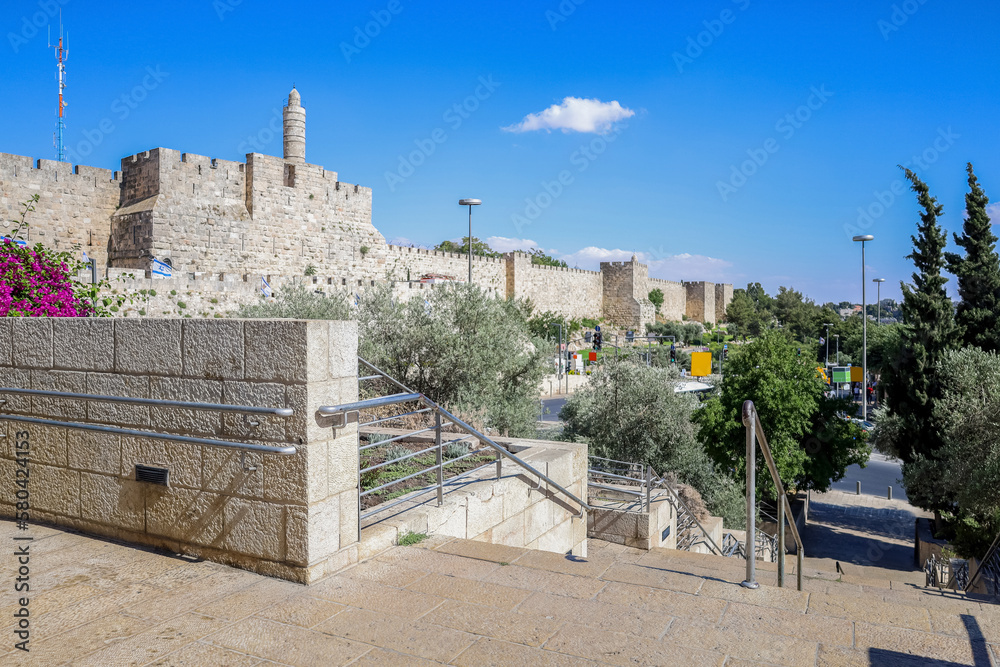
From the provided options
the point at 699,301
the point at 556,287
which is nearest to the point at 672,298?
the point at 699,301

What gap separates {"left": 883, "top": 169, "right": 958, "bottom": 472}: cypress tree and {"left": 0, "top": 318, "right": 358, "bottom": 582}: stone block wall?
59.3ft

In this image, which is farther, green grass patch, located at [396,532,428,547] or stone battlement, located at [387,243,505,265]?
stone battlement, located at [387,243,505,265]

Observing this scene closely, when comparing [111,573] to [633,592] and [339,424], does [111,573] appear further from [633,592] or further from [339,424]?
[633,592]

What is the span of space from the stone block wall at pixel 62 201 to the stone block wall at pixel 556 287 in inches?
952

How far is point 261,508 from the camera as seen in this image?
10.7 feet

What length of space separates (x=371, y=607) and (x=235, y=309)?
1728cm

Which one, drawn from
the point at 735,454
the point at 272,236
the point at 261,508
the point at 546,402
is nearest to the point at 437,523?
the point at 261,508

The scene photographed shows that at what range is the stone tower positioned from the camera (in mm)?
27141

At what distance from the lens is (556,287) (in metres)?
52.3

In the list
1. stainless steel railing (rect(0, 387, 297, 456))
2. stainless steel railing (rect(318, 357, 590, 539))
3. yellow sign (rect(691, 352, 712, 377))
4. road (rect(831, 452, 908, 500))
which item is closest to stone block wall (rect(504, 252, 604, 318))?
yellow sign (rect(691, 352, 712, 377))

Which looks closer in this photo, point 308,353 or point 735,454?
point 308,353

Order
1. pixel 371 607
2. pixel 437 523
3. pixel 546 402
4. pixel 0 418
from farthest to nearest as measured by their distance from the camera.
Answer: pixel 546 402 < pixel 437 523 < pixel 0 418 < pixel 371 607

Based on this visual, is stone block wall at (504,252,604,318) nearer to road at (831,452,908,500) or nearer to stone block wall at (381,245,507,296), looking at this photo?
stone block wall at (381,245,507,296)

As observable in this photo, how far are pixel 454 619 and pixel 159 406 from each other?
1854mm
